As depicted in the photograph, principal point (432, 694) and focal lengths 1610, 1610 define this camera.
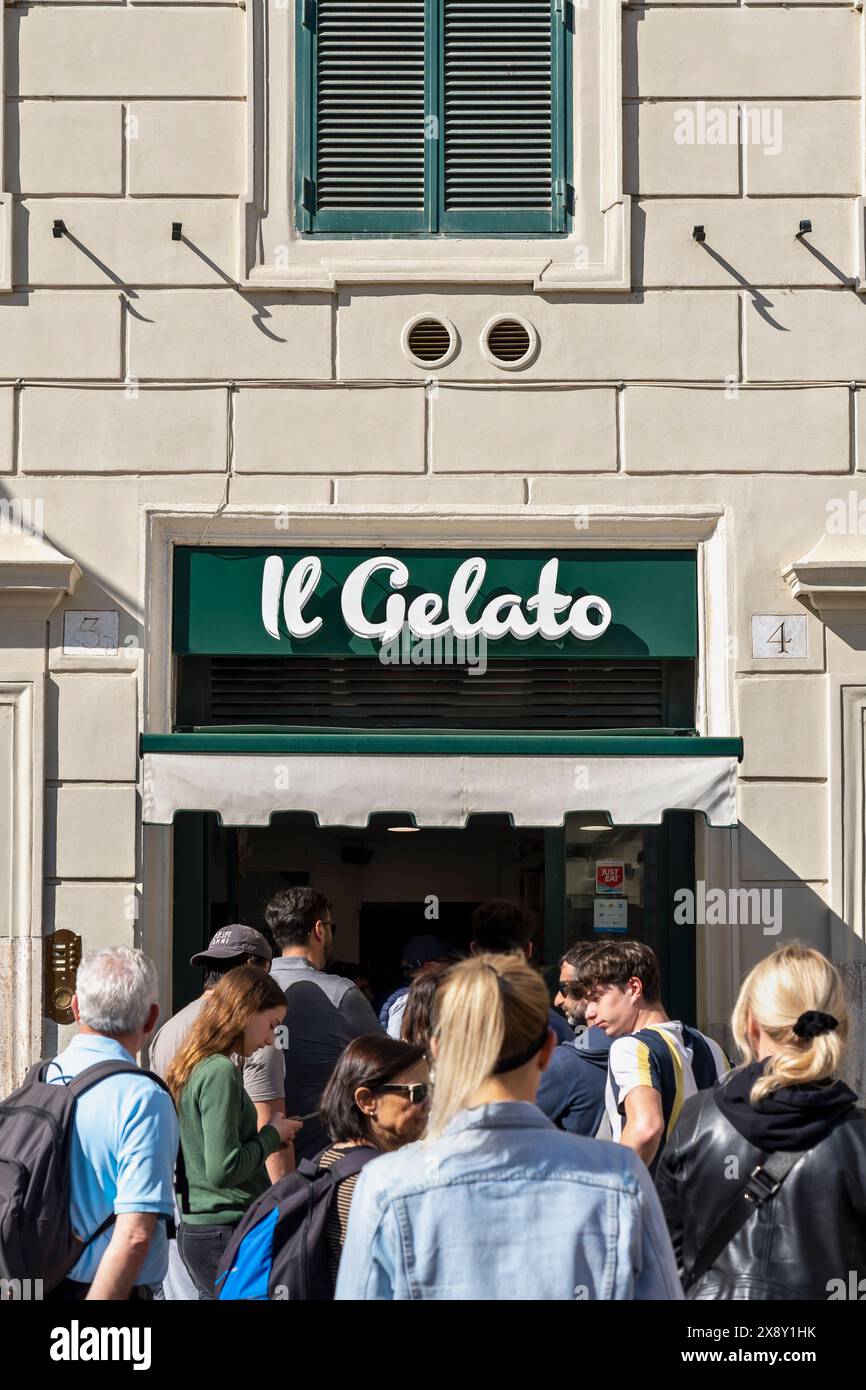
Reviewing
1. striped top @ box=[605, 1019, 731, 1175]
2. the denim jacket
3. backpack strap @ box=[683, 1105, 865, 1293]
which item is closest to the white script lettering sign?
striped top @ box=[605, 1019, 731, 1175]

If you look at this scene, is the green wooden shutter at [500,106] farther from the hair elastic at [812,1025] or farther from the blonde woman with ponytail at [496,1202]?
the blonde woman with ponytail at [496,1202]

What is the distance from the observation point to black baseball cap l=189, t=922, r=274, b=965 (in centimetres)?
732

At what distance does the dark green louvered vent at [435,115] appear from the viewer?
9609 mm

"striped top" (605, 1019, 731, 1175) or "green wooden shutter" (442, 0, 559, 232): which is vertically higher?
"green wooden shutter" (442, 0, 559, 232)

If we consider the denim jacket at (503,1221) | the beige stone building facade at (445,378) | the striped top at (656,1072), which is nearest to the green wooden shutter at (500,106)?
the beige stone building facade at (445,378)

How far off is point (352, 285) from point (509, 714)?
2.68 m

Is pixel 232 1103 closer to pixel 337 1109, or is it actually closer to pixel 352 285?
pixel 337 1109

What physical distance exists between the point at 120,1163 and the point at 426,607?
17.3ft

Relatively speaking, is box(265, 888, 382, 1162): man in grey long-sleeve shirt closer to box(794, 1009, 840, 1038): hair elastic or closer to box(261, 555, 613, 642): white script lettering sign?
box(261, 555, 613, 642): white script lettering sign

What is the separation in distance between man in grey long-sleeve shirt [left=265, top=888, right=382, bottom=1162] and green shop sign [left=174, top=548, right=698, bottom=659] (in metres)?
2.30

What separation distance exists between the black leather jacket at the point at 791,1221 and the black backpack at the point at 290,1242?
0.95m

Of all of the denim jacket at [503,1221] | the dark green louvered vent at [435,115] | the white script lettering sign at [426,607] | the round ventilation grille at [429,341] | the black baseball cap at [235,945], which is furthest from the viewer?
the dark green louvered vent at [435,115]

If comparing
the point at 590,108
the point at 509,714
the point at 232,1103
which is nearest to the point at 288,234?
the point at 590,108

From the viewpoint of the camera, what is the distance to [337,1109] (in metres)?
4.57
